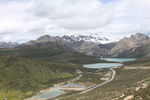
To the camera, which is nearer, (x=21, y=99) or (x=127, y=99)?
(x=127, y=99)

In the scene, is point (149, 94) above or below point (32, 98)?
above

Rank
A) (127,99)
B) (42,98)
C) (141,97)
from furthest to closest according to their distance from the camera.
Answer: (42,98)
(127,99)
(141,97)

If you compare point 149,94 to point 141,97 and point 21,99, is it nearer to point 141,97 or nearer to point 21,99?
point 141,97

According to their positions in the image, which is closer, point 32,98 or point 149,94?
point 149,94

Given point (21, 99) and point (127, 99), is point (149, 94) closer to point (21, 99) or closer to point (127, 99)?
point (127, 99)

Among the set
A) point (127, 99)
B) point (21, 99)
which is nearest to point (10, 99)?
point (21, 99)

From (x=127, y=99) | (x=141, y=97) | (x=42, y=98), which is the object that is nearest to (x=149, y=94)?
(x=141, y=97)

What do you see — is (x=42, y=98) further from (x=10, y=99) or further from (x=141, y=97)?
(x=141, y=97)

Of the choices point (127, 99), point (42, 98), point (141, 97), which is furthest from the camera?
point (42, 98)

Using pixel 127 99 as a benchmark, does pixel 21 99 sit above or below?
below
